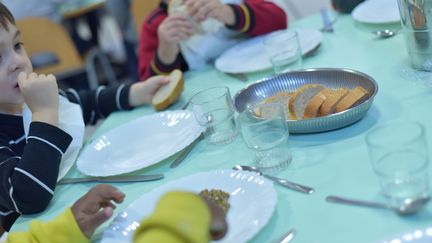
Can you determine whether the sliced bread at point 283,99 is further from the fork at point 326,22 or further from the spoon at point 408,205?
the fork at point 326,22

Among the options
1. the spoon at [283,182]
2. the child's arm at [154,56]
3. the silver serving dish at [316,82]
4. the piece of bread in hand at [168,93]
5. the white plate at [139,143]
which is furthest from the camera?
the child's arm at [154,56]

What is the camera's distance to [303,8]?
2084mm

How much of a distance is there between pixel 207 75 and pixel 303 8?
881mm

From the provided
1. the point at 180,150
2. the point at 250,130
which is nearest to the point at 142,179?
the point at 180,150

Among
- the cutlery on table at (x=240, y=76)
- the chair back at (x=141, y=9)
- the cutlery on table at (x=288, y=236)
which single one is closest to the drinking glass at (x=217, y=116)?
the cutlery on table at (x=240, y=76)

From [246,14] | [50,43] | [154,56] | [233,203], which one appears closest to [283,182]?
[233,203]

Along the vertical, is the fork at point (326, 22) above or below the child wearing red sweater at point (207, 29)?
below

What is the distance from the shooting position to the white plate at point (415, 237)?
1.80 ft

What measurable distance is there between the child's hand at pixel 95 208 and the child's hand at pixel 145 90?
0.49 metres

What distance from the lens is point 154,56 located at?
5.04 feet

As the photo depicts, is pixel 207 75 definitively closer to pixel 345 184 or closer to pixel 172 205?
pixel 345 184

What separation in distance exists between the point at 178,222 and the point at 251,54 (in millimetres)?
948

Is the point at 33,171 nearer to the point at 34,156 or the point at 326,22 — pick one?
the point at 34,156

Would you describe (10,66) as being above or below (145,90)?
above
